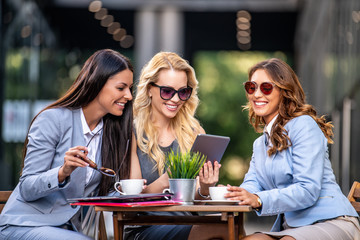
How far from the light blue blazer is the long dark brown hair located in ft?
2.76

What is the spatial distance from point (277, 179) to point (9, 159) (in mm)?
9536

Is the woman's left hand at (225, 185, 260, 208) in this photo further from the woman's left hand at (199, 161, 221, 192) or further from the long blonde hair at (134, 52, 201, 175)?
the long blonde hair at (134, 52, 201, 175)

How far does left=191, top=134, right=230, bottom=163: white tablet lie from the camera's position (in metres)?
3.36

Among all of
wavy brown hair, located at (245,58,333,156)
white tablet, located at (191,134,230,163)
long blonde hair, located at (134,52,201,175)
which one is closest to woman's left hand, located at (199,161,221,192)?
white tablet, located at (191,134,230,163)

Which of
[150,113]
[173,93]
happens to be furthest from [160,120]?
[173,93]

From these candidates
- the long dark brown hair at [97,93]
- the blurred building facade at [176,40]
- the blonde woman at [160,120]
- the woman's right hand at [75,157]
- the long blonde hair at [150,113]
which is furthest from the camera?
the blurred building facade at [176,40]

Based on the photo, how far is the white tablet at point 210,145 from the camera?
3.36 meters

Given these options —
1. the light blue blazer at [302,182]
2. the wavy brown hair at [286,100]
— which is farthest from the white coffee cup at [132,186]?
the wavy brown hair at [286,100]

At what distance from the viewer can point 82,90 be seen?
3631mm

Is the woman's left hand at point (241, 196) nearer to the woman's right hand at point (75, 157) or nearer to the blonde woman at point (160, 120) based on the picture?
the blonde woman at point (160, 120)

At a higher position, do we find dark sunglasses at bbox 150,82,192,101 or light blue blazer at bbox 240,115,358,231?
dark sunglasses at bbox 150,82,192,101

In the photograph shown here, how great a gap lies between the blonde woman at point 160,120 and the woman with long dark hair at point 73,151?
9.0 inches

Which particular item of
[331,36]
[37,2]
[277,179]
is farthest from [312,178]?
[37,2]

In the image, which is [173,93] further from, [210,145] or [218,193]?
[218,193]
